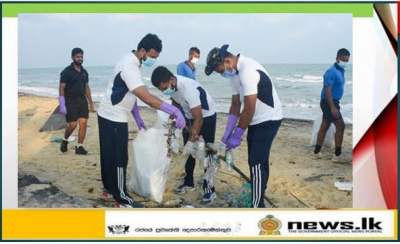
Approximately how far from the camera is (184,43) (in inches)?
187

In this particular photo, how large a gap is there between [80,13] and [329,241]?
2.58 m

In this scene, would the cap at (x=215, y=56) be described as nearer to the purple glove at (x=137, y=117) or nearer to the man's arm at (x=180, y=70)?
the man's arm at (x=180, y=70)

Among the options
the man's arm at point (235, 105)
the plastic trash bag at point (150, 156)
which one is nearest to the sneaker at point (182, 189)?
the plastic trash bag at point (150, 156)

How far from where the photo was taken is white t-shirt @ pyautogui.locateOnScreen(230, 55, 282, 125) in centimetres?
473

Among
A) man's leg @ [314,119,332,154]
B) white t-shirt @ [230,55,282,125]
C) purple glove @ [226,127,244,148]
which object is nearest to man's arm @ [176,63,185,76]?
white t-shirt @ [230,55,282,125]

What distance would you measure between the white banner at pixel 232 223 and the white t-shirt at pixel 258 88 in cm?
75

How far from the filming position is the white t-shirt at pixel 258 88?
4730 mm

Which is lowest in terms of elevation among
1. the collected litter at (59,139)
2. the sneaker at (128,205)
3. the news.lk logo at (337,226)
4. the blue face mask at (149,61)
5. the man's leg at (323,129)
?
the news.lk logo at (337,226)

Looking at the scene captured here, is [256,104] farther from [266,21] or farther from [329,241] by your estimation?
[329,241]

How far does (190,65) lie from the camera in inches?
189

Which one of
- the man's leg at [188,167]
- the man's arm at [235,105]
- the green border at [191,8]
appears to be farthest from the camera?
the man's leg at [188,167]

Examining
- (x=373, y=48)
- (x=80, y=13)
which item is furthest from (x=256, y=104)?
(x=80, y=13)

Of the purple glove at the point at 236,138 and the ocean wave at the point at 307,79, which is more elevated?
the ocean wave at the point at 307,79

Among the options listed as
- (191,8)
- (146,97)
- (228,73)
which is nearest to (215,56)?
(228,73)
